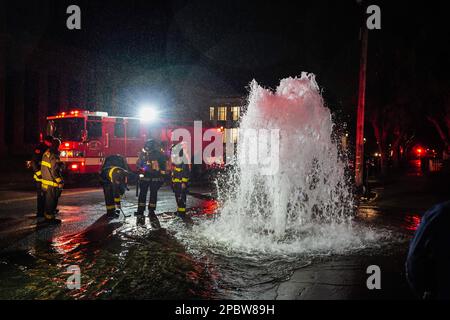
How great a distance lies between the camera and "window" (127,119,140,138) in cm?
1923

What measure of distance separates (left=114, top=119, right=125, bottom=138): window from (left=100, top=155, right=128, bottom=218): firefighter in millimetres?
8614

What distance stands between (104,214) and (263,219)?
3.88m

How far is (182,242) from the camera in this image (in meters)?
7.71

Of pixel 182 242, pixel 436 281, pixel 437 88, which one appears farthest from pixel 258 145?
pixel 437 88

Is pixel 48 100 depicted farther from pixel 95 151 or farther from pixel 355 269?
pixel 355 269

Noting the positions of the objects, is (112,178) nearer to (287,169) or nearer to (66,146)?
(287,169)

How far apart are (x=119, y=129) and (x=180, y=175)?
8.79m

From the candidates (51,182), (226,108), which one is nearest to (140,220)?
(51,182)

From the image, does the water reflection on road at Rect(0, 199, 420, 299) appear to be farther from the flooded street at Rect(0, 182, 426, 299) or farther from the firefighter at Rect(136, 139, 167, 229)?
the firefighter at Rect(136, 139, 167, 229)

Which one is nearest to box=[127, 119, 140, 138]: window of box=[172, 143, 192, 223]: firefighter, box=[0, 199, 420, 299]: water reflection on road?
box=[172, 143, 192, 223]: firefighter

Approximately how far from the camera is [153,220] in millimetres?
9953

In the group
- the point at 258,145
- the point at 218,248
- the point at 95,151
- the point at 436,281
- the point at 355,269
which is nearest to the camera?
the point at 436,281

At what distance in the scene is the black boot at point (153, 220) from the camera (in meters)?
9.25

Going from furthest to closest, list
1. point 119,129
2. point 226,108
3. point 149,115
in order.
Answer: point 226,108 < point 149,115 < point 119,129
